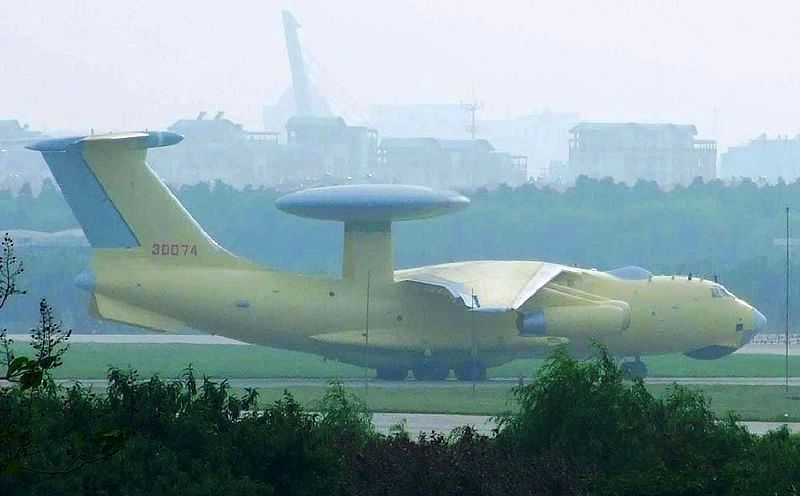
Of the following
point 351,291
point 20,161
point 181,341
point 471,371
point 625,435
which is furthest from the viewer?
point 20,161

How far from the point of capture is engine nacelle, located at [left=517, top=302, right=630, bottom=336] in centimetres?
3903

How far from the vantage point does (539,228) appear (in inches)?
2714

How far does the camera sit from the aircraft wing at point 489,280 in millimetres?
37562

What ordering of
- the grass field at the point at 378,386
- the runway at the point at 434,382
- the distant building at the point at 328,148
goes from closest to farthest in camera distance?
1. the grass field at the point at 378,386
2. the runway at the point at 434,382
3. the distant building at the point at 328,148

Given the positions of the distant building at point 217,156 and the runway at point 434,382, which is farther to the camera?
the distant building at point 217,156

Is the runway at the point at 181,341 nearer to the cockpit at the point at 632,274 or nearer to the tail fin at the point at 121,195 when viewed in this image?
the cockpit at the point at 632,274

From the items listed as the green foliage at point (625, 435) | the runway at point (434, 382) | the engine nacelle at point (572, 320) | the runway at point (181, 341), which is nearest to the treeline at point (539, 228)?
the runway at point (181, 341)

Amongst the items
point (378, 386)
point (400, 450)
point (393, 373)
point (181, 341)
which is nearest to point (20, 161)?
point (181, 341)

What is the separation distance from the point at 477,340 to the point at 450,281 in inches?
64.6

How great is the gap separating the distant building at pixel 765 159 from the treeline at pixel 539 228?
188ft

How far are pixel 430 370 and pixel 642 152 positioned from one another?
221ft

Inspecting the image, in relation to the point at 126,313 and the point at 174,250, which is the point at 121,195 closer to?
the point at 174,250

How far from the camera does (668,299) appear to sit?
41344mm

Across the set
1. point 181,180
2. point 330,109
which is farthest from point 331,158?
point 330,109
